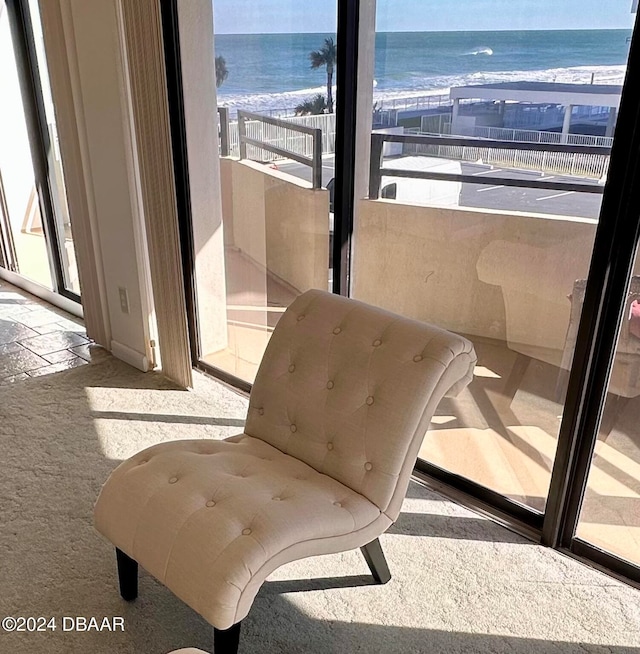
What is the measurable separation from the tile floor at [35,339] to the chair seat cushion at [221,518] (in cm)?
176

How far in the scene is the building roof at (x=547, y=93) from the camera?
1697mm

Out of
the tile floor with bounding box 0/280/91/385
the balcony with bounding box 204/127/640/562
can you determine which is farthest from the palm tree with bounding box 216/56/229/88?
the tile floor with bounding box 0/280/91/385

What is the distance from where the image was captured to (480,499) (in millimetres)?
2285

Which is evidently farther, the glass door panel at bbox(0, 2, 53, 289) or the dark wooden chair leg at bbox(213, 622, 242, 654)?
the glass door panel at bbox(0, 2, 53, 289)

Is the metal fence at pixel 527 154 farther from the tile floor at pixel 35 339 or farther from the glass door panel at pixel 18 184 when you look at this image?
the glass door panel at pixel 18 184

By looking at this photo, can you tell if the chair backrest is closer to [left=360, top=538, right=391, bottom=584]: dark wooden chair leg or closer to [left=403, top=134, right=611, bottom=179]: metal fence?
[left=360, top=538, right=391, bottom=584]: dark wooden chair leg

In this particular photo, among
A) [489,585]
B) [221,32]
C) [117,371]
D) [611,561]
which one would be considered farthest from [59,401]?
[611,561]

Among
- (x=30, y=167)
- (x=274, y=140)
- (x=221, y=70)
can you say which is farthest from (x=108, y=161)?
(x=30, y=167)

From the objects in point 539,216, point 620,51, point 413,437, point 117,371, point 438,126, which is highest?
point 620,51

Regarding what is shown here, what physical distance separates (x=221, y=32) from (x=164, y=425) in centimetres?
160

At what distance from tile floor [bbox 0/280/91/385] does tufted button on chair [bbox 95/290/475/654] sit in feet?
5.73

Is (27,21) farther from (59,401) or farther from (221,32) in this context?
(59,401)

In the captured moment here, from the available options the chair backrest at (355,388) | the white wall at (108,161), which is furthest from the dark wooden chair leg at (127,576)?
the white wall at (108,161)

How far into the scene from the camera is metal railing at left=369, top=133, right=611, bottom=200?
180cm
